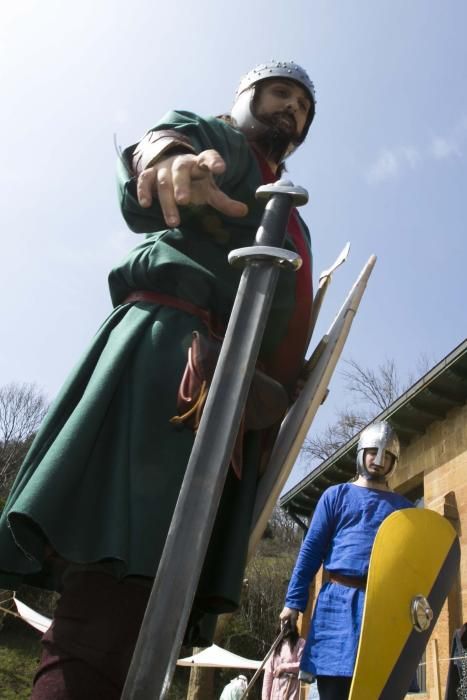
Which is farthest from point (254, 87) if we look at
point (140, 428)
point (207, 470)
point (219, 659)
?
point (219, 659)

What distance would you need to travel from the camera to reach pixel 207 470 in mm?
1057

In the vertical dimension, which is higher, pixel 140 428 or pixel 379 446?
pixel 379 446

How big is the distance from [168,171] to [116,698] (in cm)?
99

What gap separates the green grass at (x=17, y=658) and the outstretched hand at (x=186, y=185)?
49.0 ft

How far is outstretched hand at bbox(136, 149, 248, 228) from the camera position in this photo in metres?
1.39

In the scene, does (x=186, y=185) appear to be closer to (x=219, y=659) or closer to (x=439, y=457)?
(x=439, y=457)

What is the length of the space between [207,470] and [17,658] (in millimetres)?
16989

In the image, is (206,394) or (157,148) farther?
(157,148)

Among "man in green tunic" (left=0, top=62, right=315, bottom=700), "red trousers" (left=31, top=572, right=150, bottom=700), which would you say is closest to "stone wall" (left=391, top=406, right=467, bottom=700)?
"man in green tunic" (left=0, top=62, right=315, bottom=700)

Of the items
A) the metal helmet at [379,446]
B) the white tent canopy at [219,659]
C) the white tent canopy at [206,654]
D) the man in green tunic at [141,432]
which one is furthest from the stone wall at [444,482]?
the man in green tunic at [141,432]

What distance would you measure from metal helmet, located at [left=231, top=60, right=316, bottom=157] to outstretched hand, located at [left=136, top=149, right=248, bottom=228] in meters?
0.57

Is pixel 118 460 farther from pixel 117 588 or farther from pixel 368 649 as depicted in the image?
pixel 368 649

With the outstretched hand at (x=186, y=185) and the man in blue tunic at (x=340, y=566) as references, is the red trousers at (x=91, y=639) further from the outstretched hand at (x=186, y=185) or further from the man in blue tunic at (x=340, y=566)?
the man in blue tunic at (x=340, y=566)

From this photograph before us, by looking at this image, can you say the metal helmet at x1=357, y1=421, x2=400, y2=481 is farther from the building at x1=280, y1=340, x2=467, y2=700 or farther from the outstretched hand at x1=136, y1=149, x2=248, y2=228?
the building at x1=280, y1=340, x2=467, y2=700
